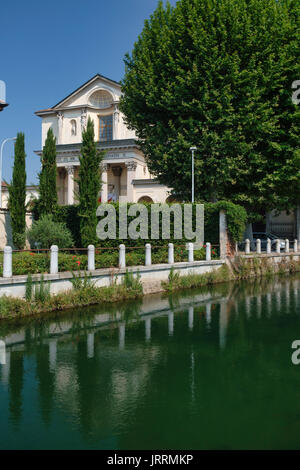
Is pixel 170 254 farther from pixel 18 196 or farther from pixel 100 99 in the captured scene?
pixel 100 99

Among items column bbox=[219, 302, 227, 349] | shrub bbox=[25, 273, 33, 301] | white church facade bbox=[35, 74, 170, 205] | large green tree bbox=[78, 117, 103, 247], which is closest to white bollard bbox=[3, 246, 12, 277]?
shrub bbox=[25, 273, 33, 301]

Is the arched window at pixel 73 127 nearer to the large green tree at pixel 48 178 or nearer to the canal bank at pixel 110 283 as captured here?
the large green tree at pixel 48 178

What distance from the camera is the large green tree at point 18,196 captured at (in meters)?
21.8

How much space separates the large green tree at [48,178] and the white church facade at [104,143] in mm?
17194

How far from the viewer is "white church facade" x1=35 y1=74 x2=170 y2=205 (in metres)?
39.5

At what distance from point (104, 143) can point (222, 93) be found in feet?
69.1

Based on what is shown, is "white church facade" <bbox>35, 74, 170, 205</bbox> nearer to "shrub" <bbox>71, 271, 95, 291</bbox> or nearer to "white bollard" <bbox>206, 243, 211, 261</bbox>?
"white bollard" <bbox>206, 243, 211, 261</bbox>

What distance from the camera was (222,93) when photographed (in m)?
20.4

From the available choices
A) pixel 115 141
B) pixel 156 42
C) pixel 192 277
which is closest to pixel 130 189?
pixel 115 141

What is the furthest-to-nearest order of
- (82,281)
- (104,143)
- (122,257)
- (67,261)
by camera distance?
(104,143) < (122,257) < (67,261) < (82,281)

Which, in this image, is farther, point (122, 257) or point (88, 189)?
point (88, 189)

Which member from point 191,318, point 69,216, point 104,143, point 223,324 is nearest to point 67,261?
point 191,318

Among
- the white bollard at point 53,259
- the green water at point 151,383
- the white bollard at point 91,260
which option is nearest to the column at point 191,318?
the green water at point 151,383

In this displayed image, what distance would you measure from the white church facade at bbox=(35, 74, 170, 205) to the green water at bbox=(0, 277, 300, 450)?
2888cm
